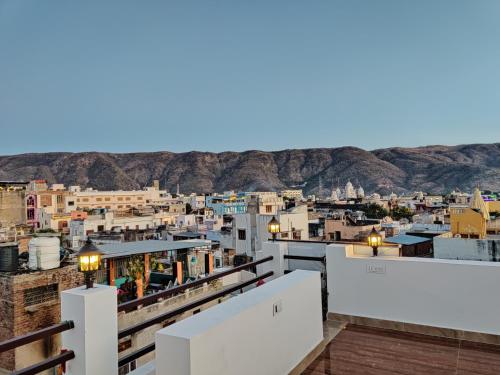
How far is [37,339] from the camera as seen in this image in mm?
2035

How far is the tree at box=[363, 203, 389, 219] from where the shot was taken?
5109 centimetres

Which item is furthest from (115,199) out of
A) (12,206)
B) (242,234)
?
(242,234)

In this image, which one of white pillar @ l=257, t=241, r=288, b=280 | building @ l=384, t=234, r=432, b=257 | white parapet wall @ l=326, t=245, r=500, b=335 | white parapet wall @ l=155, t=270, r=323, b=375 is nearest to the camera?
white parapet wall @ l=155, t=270, r=323, b=375

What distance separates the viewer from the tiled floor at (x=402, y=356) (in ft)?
11.2

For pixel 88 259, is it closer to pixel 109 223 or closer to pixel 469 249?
pixel 469 249

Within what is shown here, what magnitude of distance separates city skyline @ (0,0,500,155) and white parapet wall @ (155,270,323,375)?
1455cm

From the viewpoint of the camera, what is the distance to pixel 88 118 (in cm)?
11262

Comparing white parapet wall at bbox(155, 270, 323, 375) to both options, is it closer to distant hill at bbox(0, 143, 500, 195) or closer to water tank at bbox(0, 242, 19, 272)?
water tank at bbox(0, 242, 19, 272)

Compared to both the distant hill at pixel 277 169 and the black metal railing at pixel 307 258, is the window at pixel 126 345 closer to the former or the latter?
the black metal railing at pixel 307 258

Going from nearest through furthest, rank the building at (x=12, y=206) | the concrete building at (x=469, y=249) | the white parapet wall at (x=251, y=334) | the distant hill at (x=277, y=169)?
the white parapet wall at (x=251, y=334) < the concrete building at (x=469, y=249) < the building at (x=12, y=206) < the distant hill at (x=277, y=169)

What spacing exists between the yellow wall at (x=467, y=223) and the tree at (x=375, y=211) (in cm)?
3070

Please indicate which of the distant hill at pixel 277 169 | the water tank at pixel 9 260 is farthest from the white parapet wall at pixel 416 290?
the distant hill at pixel 277 169

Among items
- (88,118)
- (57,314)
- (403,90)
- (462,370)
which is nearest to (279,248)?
(462,370)

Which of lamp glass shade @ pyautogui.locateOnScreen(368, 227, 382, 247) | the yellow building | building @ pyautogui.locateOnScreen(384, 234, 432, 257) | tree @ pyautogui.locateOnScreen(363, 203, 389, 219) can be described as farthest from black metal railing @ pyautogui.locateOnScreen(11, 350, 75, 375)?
tree @ pyautogui.locateOnScreen(363, 203, 389, 219)
